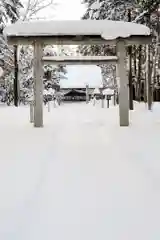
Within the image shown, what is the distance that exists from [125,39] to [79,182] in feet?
26.7

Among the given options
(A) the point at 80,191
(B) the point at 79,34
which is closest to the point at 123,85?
(B) the point at 79,34

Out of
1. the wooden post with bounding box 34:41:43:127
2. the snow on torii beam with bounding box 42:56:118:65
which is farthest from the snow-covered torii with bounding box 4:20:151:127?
the snow on torii beam with bounding box 42:56:118:65

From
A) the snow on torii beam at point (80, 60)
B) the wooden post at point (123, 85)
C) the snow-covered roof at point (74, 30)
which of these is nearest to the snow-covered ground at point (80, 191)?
the wooden post at point (123, 85)

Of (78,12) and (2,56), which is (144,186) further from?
(78,12)

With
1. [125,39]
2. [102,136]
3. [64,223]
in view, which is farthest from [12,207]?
[125,39]

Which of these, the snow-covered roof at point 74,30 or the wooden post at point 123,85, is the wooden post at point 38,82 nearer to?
the snow-covered roof at point 74,30

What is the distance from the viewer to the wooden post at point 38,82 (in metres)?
12.8

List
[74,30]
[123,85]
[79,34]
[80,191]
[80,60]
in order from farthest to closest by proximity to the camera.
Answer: [80,60] < [123,85] < [79,34] < [74,30] < [80,191]

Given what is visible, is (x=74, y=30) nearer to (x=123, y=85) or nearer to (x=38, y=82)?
(x=38, y=82)

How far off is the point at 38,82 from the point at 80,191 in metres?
8.76

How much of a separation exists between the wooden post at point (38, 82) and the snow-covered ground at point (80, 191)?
13.5 feet

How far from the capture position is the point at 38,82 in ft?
42.9

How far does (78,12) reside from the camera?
3484 centimetres

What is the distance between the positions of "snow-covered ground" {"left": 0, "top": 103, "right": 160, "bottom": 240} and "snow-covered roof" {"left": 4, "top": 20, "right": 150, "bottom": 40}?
4.23 metres
